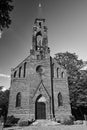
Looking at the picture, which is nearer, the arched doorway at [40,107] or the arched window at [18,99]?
the arched doorway at [40,107]

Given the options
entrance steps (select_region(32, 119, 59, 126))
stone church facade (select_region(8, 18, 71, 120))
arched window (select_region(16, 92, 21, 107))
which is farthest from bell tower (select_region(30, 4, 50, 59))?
entrance steps (select_region(32, 119, 59, 126))

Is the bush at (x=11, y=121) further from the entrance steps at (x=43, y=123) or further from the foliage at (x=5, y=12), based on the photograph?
the foliage at (x=5, y=12)

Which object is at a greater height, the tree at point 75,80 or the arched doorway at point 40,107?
the tree at point 75,80

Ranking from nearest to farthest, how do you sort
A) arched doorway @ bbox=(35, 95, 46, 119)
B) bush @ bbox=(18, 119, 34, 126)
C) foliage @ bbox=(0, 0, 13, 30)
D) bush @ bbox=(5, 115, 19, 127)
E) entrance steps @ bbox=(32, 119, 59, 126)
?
1. foliage @ bbox=(0, 0, 13, 30)
2. bush @ bbox=(18, 119, 34, 126)
3. entrance steps @ bbox=(32, 119, 59, 126)
4. bush @ bbox=(5, 115, 19, 127)
5. arched doorway @ bbox=(35, 95, 46, 119)

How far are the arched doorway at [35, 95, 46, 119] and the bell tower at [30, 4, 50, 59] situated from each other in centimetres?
917

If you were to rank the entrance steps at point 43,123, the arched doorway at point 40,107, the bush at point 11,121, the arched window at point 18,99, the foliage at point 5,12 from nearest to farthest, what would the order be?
the foliage at point 5,12 → the entrance steps at point 43,123 → the bush at point 11,121 → the arched doorway at point 40,107 → the arched window at point 18,99

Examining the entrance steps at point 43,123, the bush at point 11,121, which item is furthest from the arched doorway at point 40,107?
the bush at point 11,121

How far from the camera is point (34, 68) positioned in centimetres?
2670

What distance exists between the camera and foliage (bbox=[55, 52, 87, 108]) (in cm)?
2665

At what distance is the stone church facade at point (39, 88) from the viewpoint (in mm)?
23141

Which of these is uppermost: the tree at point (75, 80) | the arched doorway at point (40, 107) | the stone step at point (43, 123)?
the tree at point (75, 80)

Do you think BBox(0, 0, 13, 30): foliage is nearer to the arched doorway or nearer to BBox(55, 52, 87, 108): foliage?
the arched doorway

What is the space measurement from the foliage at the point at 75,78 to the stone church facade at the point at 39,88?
10.6 feet

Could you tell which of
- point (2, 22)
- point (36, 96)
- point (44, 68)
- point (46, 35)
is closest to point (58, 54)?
point (46, 35)
